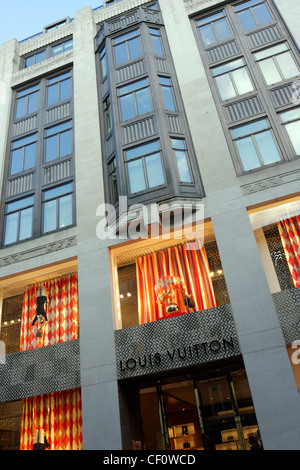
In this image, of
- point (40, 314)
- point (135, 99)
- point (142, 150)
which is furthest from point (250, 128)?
point (40, 314)

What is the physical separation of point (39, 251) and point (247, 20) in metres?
17.0

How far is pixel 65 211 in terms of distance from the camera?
1942cm

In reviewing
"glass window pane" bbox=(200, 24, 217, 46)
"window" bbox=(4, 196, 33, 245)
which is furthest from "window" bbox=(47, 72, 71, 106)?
"glass window pane" bbox=(200, 24, 217, 46)

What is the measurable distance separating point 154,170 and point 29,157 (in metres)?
8.66

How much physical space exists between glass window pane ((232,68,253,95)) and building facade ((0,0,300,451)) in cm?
7

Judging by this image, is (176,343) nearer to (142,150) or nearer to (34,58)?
(142,150)

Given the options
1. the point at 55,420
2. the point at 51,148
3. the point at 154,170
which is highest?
the point at 51,148

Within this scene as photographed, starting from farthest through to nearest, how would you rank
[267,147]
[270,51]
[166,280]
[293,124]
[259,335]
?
[270,51], [293,124], [267,147], [166,280], [259,335]

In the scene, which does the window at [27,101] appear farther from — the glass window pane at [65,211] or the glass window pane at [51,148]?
the glass window pane at [65,211]

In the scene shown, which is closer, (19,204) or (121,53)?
(19,204)

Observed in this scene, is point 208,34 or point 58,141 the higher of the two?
point 208,34

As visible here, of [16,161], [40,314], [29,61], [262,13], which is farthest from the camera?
[29,61]

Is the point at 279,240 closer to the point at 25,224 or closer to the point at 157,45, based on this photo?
the point at 25,224

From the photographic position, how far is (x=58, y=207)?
1970 centimetres
